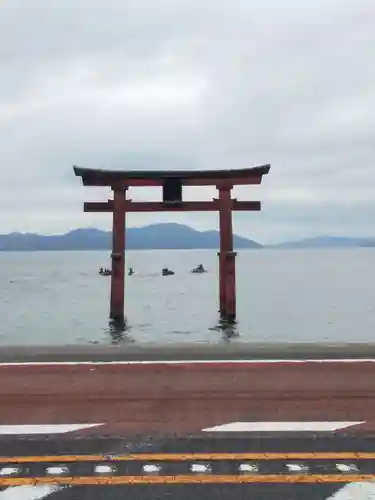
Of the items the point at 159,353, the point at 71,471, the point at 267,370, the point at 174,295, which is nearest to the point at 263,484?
the point at 71,471

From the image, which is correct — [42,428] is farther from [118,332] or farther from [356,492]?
[118,332]

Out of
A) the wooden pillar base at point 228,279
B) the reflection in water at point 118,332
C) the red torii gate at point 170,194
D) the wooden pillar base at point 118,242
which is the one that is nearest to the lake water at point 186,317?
the reflection in water at point 118,332

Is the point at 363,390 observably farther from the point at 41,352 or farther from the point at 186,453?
the point at 41,352

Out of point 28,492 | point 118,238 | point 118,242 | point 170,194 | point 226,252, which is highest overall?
point 170,194

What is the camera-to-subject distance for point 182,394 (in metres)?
8.04

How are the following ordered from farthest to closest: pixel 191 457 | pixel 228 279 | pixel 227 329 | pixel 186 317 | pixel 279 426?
pixel 186 317 → pixel 227 329 → pixel 228 279 → pixel 279 426 → pixel 191 457

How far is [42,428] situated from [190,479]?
2241 millimetres

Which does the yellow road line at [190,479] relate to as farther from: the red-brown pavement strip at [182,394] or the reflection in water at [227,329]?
the reflection in water at [227,329]

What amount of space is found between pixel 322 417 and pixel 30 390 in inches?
161

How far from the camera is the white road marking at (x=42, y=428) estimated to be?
656 centimetres

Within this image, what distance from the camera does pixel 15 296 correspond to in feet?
192

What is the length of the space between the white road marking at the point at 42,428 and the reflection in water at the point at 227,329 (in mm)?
19462

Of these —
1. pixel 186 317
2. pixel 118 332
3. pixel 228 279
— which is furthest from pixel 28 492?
pixel 186 317

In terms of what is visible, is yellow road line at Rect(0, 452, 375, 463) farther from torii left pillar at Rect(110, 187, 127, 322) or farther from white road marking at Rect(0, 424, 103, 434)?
torii left pillar at Rect(110, 187, 127, 322)
